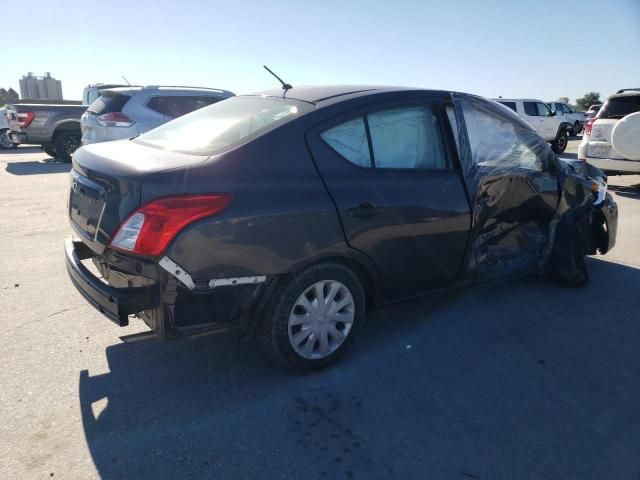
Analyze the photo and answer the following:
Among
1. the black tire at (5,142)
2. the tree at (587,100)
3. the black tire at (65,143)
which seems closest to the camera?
the black tire at (65,143)

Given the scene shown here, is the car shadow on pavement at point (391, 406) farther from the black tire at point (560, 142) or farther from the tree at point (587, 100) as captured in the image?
the tree at point (587, 100)

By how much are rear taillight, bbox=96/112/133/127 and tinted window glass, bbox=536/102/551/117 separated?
47.0 feet

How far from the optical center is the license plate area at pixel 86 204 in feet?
9.02

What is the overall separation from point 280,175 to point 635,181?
454 inches

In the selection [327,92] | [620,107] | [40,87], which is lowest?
[40,87]

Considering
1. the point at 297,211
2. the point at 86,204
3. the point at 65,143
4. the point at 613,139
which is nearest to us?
the point at 297,211

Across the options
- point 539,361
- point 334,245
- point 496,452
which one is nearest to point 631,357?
point 539,361

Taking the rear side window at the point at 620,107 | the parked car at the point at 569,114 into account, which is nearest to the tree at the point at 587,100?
the parked car at the point at 569,114

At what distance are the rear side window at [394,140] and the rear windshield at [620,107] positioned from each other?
7660 millimetres

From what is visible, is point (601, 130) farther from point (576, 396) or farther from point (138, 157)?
point (138, 157)

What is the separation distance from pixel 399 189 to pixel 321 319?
0.96m

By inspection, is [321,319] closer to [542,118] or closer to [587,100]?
[542,118]

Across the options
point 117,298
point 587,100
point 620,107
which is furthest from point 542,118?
point 587,100

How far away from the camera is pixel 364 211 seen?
3.02 m
